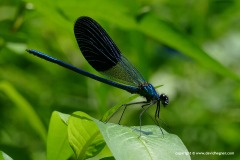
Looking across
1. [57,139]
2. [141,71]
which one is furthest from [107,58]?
[57,139]

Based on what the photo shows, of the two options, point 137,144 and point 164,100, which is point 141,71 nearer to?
point 164,100

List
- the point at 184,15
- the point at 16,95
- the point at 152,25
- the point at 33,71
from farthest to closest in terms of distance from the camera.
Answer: the point at 184,15 → the point at 33,71 → the point at 16,95 → the point at 152,25

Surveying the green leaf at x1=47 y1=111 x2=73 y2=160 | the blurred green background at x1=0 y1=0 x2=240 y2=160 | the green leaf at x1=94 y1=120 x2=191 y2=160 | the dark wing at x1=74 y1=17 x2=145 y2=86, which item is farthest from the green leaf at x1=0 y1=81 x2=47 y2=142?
the green leaf at x1=94 y1=120 x2=191 y2=160

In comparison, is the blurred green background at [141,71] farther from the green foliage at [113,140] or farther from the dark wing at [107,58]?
the green foliage at [113,140]

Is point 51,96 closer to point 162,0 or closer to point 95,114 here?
point 95,114

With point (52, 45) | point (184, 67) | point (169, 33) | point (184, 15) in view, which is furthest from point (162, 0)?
point (169, 33)

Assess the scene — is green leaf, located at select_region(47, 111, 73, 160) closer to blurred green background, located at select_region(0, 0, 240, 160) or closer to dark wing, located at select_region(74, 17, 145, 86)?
blurred green background, located at select_region(0, 0, 240, 160)
